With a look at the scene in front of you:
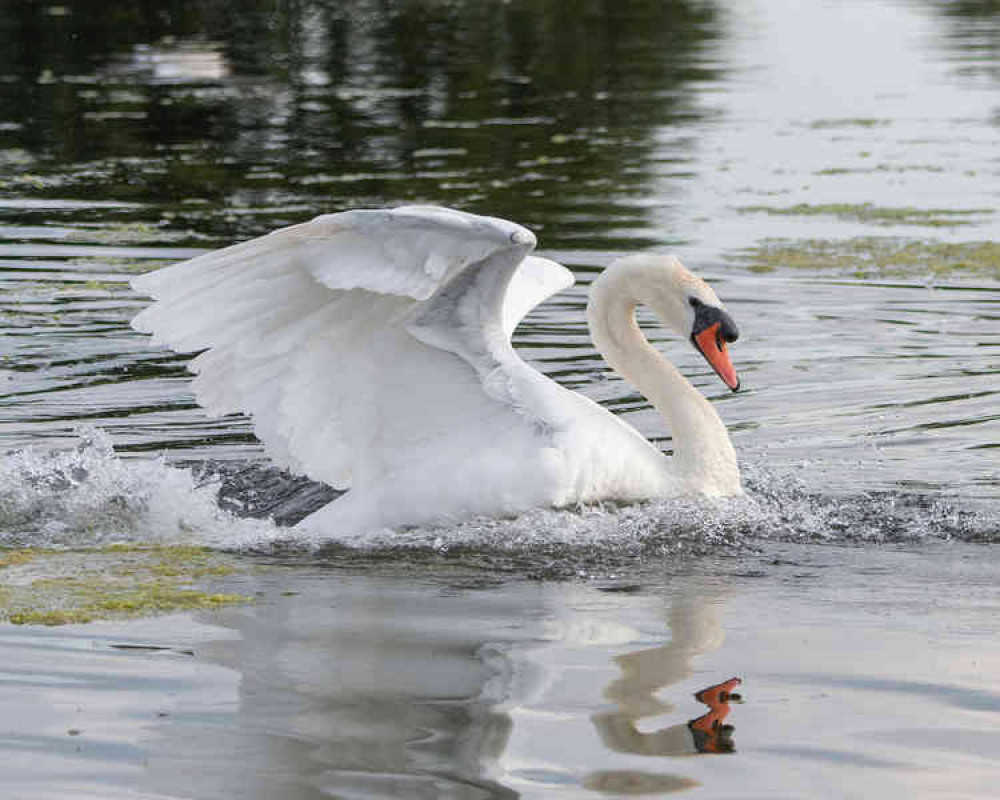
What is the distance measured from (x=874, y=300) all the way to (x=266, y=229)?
482 centimetres

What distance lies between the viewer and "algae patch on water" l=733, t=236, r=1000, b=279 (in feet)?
44.9

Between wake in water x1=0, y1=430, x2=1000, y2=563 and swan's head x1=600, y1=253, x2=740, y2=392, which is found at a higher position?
swan's head x1=600, y1=253, x2=740, y2=392

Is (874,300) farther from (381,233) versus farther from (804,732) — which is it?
(804,732)

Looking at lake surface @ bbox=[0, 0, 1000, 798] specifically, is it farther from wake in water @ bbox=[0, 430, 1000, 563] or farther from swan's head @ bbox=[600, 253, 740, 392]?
swan's head @ bbox=[600, 253, 740, 392]

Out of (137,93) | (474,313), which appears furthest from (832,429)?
(137,93)

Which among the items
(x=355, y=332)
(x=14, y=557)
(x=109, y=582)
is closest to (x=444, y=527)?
(x=355, y=332)

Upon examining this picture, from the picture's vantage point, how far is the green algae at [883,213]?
623 inches

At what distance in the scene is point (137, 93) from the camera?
78.6ft

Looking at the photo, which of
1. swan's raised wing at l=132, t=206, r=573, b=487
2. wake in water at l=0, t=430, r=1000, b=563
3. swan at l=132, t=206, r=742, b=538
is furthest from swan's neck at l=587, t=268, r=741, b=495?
swan's raised wing at l=132, t=206, r=573, b=487

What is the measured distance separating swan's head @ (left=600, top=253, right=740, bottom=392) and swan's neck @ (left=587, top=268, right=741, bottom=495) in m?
0.06

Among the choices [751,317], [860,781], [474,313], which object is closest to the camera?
[860,781]

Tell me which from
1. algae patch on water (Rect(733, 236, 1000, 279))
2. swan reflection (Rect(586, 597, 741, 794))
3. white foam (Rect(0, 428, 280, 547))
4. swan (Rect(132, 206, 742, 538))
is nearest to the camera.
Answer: swan reflection (Rect(586, 597, 741, 794))

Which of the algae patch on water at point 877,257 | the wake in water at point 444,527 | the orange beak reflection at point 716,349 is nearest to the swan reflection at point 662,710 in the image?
the wake in water at point 444,527

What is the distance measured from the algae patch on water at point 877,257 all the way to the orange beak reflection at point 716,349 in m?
5.70
